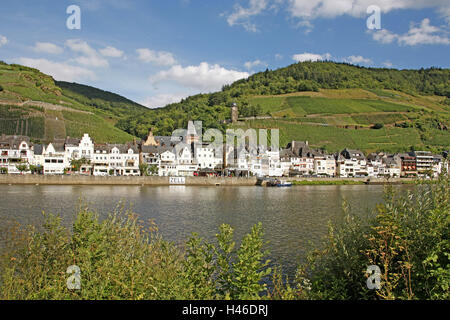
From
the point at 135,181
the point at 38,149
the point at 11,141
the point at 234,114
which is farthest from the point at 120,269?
the point at 234,114

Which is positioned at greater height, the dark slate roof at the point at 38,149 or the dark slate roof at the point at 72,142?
the dark slate roof at the point at 72,142

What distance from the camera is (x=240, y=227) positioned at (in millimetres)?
28422

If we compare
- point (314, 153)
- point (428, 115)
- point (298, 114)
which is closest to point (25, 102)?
point (314, 153)

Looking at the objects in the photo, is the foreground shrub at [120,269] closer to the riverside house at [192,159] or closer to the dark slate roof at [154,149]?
the riverside house at [192,159]

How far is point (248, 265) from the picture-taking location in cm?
915

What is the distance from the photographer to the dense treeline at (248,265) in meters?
8.73

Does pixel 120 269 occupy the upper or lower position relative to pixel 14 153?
lower

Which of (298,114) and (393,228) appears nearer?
(393,228)

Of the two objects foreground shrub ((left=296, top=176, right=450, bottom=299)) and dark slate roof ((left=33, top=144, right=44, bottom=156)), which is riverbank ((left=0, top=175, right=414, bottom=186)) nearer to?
dark slate roof ((left=33, top=144, right=44, bottom=156))

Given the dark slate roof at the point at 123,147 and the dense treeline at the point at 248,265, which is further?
the dark slate roof at the point at 123,147

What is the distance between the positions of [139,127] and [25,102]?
5405 cm

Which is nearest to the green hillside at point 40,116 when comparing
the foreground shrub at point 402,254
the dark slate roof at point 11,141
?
the dark slate roof at point 11,141

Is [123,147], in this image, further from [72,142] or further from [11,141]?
[11,141]
